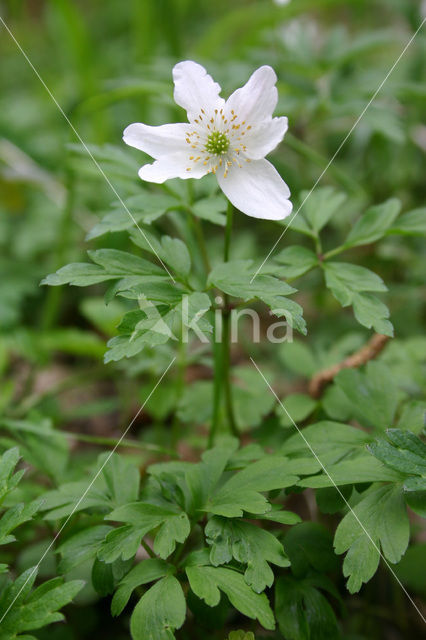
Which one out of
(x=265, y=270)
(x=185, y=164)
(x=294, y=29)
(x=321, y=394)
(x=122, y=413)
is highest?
(x=294, y=29)

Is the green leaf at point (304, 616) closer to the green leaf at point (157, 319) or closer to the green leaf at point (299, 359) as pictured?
the green leaf at point (157, 319)

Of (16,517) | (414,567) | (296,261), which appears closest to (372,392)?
(296,261)

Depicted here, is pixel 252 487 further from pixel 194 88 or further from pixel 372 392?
pixel 194 88

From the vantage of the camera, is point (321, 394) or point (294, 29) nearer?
point (321, 394)

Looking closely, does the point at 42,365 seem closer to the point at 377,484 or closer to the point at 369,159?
the point at 377,484

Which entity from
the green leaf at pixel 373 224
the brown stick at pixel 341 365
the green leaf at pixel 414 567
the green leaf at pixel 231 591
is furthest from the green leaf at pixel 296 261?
the green leaf at pixel 414 567

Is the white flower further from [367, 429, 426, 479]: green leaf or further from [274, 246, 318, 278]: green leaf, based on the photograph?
[367, 429, 426, 479]: green leaf

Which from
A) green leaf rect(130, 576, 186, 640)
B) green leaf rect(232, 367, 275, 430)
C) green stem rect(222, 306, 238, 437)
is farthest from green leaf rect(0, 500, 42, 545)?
green leaf rect(232, 367, 275, 430)

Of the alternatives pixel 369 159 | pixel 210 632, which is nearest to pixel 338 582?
pixel 210 632

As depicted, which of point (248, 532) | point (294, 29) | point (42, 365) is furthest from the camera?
point (294, 29)
